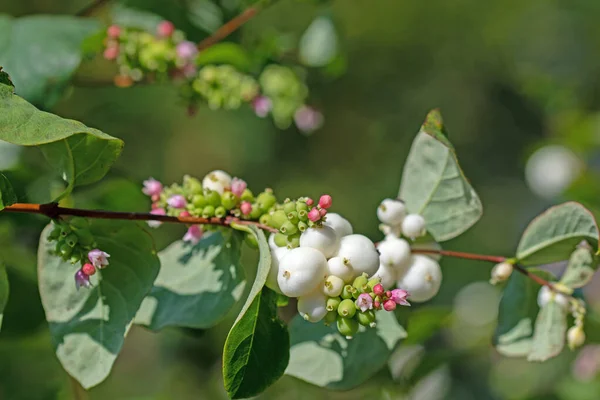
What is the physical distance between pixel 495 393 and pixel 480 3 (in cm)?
351

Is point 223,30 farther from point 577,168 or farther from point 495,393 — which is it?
→ point 577,168

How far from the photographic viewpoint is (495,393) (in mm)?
1660

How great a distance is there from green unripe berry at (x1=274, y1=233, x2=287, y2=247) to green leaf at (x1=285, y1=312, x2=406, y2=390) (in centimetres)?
21

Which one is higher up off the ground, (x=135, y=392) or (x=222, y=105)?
(x=222, y=105)

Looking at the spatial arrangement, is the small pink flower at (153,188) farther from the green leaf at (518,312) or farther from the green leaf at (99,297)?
the green leaf at (518,312)

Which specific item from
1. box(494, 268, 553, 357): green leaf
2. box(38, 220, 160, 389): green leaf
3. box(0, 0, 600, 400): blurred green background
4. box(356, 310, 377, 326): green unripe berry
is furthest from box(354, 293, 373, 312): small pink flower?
box(0, 0, 600, 400): blurred green background

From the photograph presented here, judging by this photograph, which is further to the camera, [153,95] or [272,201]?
[153,95]

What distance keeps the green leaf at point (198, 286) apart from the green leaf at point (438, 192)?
22 centimetres

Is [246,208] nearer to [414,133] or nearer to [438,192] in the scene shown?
[438,192]

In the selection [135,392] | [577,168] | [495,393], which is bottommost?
[135,392]

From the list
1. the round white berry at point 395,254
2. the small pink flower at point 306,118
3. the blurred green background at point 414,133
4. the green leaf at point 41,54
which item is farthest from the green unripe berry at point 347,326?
the blurred green background at point 414,133

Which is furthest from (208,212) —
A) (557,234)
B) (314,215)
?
(557,234)

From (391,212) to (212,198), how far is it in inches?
7.9

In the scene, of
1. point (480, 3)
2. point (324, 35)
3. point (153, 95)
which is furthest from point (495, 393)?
point (480, 3)
